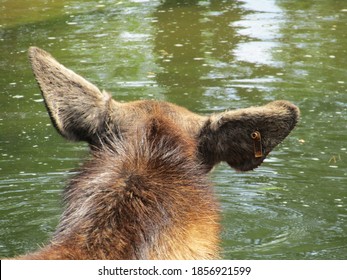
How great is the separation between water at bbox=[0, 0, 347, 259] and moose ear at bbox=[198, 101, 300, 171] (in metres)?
1.17

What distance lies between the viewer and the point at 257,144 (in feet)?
15.9

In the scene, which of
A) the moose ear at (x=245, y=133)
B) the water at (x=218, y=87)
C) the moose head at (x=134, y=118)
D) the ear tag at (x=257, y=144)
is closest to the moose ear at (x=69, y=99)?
the moose head at (x=134, y=118)

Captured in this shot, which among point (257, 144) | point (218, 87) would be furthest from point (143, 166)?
point (218, 87)

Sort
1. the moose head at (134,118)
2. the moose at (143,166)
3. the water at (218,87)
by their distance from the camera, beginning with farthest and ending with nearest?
1. the water at (218,87)
2. the moose head at (134,118)
3. the moose at (143,166)

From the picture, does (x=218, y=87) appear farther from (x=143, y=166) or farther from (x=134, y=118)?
(x=143, y=166)

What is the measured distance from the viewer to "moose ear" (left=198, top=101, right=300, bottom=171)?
465cm

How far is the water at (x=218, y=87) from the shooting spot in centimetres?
818

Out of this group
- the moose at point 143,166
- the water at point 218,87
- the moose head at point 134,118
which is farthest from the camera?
the water at point 218,87

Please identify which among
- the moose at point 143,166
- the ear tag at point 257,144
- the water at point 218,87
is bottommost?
the water at point 218,87

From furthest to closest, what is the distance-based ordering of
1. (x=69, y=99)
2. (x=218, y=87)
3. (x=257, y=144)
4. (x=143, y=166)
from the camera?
(x=218, y=87) → (x=257, y=144) → (x=69, y=99) → (x=143, y=166)

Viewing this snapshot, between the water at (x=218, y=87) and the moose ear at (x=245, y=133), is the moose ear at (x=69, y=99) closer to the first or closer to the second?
the moose ear at (x=245, y=133)

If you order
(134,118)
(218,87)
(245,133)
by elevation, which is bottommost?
(218,87)

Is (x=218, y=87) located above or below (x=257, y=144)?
below

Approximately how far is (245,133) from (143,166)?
762mm
